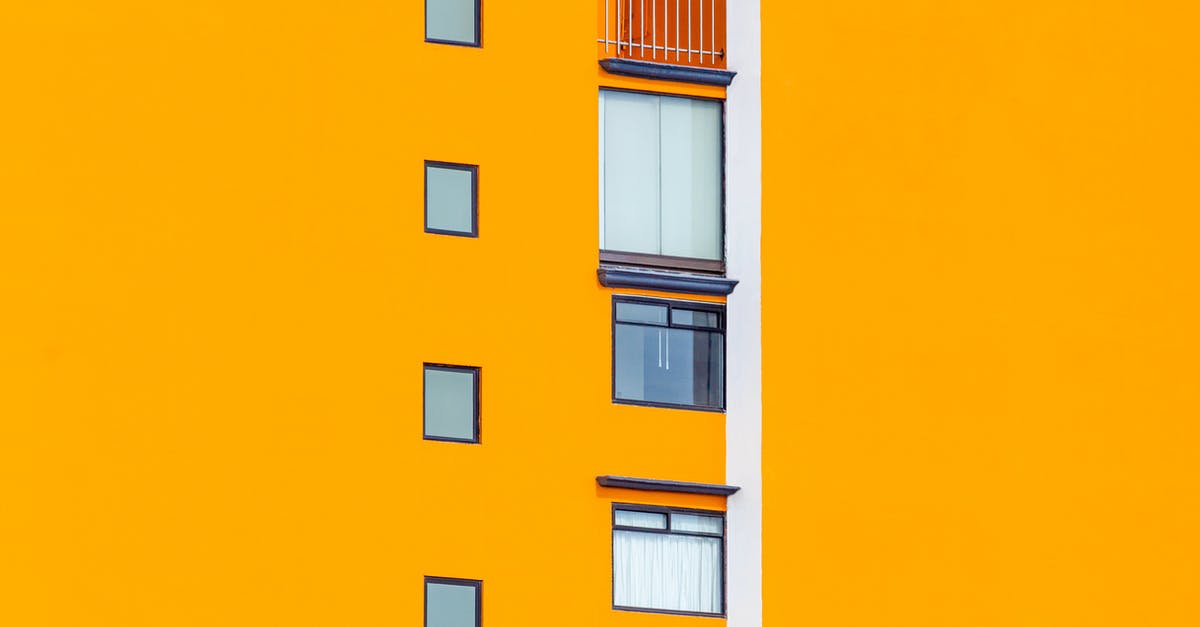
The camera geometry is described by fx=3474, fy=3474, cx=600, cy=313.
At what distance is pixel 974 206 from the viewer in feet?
113

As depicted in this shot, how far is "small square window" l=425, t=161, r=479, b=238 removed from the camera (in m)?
32.8

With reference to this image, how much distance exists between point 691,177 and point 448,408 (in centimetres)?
363

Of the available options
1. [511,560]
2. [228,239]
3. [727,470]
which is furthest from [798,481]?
[228,239]

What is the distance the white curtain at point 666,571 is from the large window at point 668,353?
52.0 inches

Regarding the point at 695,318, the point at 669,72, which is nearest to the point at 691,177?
the point at 669,72

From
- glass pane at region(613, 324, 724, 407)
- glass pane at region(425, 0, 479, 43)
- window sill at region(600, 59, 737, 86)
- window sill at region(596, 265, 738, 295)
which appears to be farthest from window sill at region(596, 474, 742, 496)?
glass pane at region(425, 0, 479, 43)

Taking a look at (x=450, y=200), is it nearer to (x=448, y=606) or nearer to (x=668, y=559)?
(x=448, y=606)

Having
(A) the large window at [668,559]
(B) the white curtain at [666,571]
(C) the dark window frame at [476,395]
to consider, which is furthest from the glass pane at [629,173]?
(B) the white curtain at [666,571]

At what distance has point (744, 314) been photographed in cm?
3353

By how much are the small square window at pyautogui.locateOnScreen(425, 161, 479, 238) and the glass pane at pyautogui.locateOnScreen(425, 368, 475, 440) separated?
1413mm

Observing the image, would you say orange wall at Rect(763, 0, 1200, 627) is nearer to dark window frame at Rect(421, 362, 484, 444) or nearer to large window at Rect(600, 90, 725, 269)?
large window at Rect(600, 90, 725, 269)

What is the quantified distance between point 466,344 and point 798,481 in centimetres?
346

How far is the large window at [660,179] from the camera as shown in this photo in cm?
3366

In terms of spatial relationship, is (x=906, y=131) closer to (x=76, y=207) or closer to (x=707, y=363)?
(x=707, y=363)
